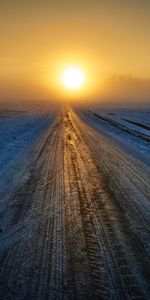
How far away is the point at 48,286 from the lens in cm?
355

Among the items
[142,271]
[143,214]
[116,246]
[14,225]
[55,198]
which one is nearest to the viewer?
[142,271]

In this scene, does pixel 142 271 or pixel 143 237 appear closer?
pixel 142 271

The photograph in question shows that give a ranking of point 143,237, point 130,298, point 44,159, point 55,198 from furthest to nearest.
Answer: point 44,159, point 55,198, point 143,237, point 130,298

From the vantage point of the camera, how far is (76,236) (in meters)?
4.75

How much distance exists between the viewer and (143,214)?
223 inches

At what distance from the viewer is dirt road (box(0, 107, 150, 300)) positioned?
3.56 metres

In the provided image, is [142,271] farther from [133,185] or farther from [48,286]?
[133,185]

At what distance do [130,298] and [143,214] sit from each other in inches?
97.0

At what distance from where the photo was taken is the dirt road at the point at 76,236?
11.7 ft

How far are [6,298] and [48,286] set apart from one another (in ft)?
1.59

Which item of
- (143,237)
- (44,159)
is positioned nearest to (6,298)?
(143,237)

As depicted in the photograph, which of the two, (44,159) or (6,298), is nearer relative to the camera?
(6,298)

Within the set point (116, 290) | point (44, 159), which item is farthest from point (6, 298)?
point (44, 159)

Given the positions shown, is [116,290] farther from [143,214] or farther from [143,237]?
[143,214]
